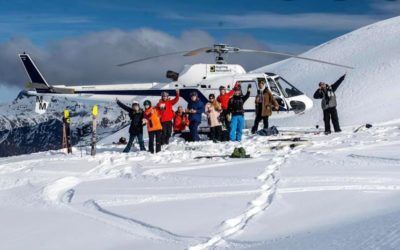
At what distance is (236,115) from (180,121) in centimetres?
A: 241

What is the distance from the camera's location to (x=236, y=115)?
1755 centimetres

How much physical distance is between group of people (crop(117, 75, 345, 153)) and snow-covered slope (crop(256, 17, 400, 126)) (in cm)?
1349

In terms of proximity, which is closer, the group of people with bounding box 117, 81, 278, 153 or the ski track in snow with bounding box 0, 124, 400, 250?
the ski track in snow with bounding box 0, 124, 400, 250

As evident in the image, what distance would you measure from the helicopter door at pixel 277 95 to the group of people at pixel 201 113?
1.27m

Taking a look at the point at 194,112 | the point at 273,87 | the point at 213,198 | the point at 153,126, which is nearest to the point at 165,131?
the point at 194,112

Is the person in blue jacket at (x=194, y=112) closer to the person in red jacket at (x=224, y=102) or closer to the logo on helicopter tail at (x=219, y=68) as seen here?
the person in red jacket at (x=224, y=102)

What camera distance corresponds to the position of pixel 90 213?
8.52 metres

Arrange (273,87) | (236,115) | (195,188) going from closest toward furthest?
(195,188)
(236,115)
(273,87)

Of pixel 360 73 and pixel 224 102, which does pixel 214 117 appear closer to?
pixel 224 102

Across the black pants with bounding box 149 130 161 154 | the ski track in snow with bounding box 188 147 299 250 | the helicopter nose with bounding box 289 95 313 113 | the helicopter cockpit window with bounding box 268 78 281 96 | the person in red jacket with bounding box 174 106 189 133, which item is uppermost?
the helicopter cockpit window with bounding box 268 78 281 96

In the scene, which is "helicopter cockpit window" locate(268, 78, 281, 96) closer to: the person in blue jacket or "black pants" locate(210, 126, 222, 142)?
"black pants" locate(210, 126, 222, 142)

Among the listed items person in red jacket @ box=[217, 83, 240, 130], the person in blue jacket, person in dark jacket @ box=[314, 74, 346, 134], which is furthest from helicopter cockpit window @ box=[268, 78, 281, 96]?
the person in blue jacket

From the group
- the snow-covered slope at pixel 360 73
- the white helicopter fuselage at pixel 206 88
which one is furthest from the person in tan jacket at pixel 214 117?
the snow-covered slope at pixel 360 73

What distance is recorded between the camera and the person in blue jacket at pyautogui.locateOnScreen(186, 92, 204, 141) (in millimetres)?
17688
